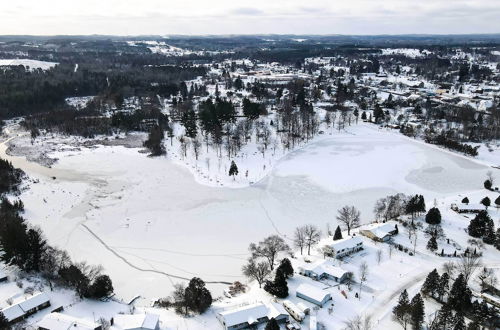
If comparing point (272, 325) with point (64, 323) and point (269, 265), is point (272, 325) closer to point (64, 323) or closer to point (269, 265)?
point (269, 265)

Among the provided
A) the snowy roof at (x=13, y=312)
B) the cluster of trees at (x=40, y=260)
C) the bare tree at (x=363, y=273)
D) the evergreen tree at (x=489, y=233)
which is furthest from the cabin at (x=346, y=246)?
the snowy roof at (x=13, y=312)

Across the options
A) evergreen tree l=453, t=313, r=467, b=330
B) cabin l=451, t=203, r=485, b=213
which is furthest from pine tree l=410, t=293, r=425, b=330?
cabin l=451, t=203, r=485, b=213

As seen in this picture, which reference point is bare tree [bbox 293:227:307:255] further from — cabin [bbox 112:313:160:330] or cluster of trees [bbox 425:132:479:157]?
cluster of trees [bbox 425:132:479:157]

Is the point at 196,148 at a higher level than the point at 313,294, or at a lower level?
higher

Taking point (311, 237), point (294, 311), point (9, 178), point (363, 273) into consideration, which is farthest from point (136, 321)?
point (9, 178)

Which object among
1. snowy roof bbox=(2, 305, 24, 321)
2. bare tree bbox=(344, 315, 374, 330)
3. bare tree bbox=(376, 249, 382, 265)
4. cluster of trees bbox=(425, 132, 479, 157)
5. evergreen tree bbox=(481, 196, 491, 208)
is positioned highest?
cluster of trees bbox=(425, 132, 479, 157)

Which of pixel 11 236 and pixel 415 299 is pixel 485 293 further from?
pixel 11 236

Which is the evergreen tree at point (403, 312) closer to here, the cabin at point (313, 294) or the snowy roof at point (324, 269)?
the cabin at point (313, 294)
